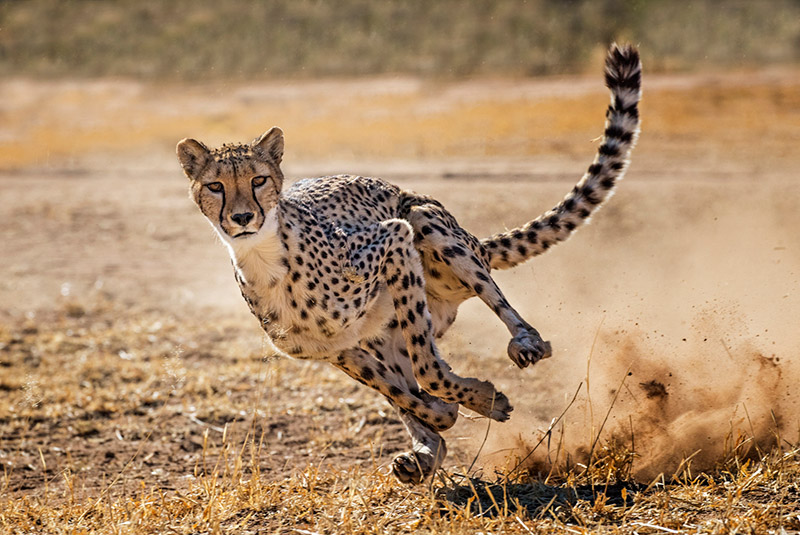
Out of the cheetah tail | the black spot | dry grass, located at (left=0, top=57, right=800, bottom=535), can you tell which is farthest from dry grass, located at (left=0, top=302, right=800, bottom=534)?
the cheetah tail

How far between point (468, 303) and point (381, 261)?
2822mm

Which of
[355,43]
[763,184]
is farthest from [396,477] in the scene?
[355,43]

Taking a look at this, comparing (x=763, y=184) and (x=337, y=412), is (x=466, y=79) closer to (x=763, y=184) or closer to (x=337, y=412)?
(x=763, y=184)

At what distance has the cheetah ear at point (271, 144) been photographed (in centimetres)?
371

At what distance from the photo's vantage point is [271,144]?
3738 millimetres

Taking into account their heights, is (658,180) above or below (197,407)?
above

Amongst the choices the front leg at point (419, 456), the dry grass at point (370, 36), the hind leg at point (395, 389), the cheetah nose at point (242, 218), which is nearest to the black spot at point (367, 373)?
the hind leg at point (395, 389)

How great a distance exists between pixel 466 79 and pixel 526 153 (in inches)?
221

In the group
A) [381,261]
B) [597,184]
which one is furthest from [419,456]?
[597,184]

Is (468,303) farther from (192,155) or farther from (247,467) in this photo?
(192,155)

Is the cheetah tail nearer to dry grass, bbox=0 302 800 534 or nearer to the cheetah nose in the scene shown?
dry grass, bbox=0 302 800 534

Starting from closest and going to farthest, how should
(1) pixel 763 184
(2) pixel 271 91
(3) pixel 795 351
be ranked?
(3) pixel 795 351, (1) pixel 763 184, (2) pixel 271 91

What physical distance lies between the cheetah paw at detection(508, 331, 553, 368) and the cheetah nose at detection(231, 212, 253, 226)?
1079 millimetres

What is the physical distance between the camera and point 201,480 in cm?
400
